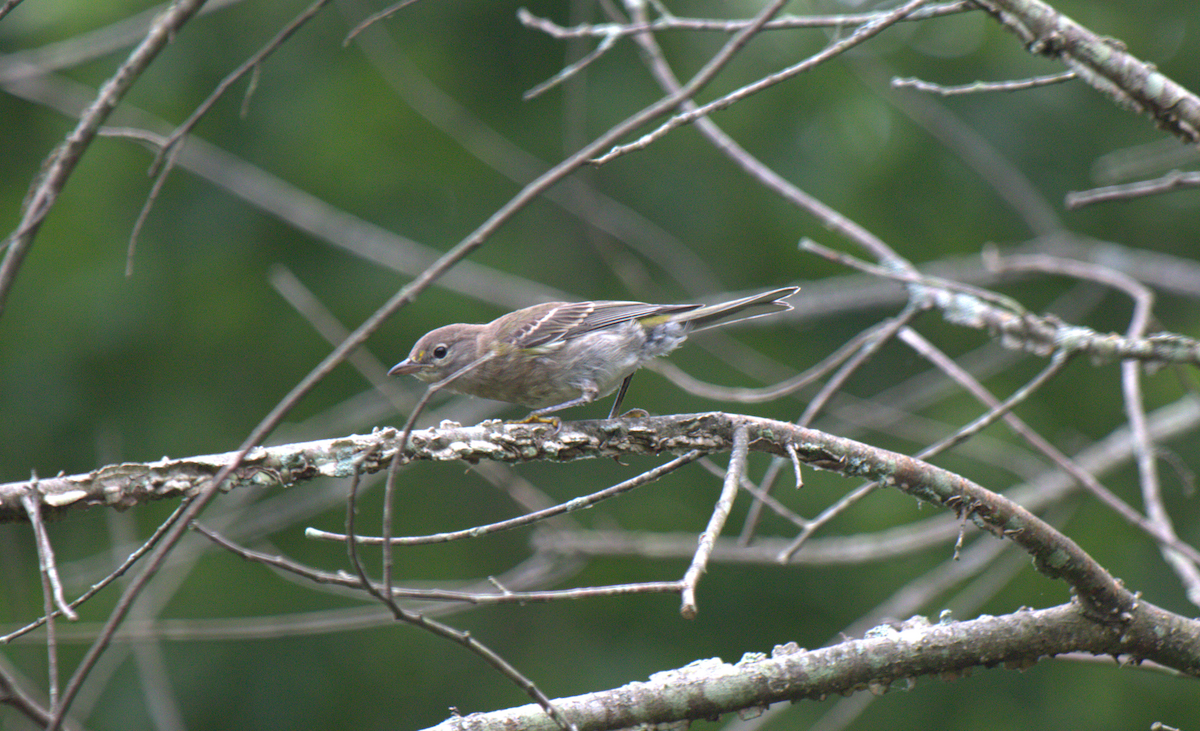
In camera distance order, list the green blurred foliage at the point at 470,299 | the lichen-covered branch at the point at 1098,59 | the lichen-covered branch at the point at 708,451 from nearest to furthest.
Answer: the lichen-covered branch at the point at 708,451 < the lichen-covered branch at the point at 1098,59 < the green blurred foliage at the point at 470,299

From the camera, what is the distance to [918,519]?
23.5ft

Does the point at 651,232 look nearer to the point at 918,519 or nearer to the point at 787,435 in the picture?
the point at 918,519

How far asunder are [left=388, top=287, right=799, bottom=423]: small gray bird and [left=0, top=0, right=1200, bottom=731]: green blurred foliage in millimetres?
2962

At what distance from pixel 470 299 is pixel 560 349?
3635 millimetres

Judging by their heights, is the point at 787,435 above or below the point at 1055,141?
below

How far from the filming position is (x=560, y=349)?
409 centimetres

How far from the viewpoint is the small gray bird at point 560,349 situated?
4000mm

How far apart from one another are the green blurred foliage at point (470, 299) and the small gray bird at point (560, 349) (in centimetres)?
296

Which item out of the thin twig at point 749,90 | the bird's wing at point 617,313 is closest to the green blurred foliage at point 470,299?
the bird's wing at point 617,313

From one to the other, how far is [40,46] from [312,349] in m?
2.99

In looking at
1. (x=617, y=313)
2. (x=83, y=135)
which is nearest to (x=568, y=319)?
Result: (x=617, y=313)

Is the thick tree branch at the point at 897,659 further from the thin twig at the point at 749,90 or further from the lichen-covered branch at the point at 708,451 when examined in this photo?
the thin twig at the point at 749,90

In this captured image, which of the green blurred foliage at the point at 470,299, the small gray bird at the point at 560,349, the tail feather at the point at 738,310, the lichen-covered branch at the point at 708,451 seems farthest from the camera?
the green blurred foliage at the point at 470,299

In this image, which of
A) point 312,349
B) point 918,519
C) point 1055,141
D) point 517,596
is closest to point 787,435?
point 517,596
